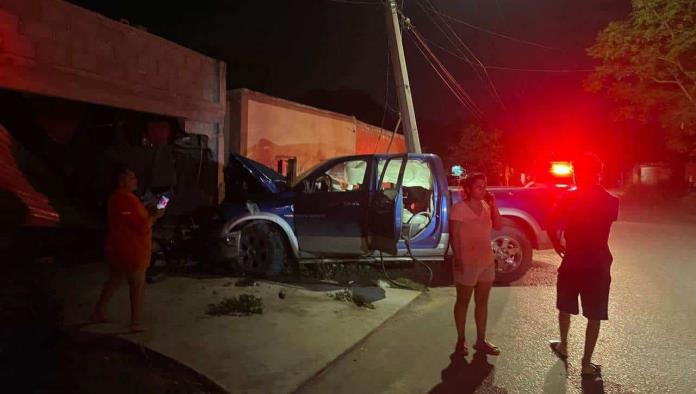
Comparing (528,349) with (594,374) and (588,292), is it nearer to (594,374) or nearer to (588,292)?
(594,374)

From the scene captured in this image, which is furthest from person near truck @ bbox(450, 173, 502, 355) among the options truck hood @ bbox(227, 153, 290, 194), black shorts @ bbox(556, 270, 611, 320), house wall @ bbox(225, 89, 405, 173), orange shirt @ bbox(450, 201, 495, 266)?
house wall @ bbox(225, 89, 405, 173)

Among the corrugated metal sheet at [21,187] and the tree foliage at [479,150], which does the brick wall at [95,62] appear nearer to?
the corrugated metal sheet at [21,187]

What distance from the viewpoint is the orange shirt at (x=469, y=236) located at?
16.3ft

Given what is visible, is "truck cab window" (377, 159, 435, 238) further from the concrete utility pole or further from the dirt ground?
the concrete utility pole

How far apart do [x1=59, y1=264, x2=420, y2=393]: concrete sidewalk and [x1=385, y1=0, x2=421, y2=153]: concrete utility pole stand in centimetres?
807

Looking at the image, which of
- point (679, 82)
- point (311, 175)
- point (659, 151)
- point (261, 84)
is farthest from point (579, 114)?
point (311, 175)

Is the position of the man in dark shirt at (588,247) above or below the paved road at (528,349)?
above

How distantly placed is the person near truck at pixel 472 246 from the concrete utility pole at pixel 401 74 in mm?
9769

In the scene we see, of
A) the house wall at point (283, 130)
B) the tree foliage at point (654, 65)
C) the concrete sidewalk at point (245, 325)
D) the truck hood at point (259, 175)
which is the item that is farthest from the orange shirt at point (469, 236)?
the tree foliage at point (654, 65)

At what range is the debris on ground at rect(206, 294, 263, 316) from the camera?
6160 millimetres

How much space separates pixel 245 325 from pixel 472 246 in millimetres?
2450

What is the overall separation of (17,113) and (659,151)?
42244 mm

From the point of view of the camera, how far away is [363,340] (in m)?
5.57

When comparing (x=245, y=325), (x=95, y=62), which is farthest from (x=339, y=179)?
(x=95, y=62)
